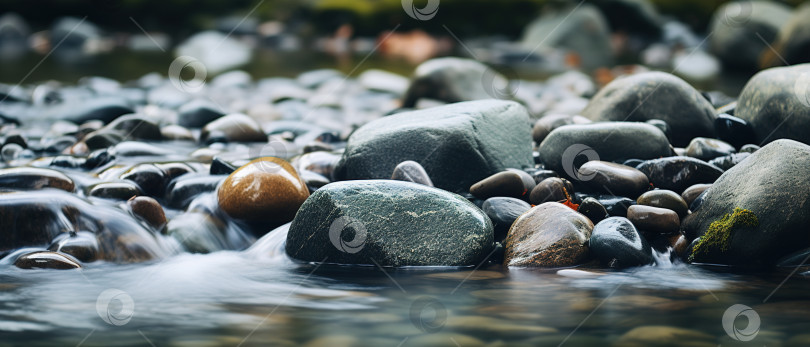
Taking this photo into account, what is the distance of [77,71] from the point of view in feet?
43.4

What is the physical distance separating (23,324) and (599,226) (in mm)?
2534

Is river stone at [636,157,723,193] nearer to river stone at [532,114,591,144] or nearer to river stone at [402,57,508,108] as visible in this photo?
river stone at [532,114,591,144]

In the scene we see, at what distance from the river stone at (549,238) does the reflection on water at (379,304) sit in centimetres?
13

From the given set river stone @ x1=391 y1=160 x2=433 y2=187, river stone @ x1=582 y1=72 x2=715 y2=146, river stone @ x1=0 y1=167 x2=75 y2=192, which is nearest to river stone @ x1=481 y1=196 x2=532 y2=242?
river stone @ x1=391 y1=160 x2=433 y2=187

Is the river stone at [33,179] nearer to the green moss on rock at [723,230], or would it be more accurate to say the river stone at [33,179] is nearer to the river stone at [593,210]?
the river stone at [593,210]

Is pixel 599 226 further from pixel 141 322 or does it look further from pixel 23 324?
pixel 23 324

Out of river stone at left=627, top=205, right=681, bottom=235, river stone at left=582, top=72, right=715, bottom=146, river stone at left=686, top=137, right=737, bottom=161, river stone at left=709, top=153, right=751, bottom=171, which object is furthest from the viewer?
river stone at left=582, top=72, right=715, bottom=146

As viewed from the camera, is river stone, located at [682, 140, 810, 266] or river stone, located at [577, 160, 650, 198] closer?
river stone, located at [682, 140, 810, 266]

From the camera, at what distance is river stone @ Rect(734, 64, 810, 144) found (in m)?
4.57

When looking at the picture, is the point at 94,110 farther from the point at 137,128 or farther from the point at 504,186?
the point at 504,186

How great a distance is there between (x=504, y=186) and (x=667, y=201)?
862mm

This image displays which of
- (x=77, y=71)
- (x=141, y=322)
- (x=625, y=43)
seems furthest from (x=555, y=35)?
(x=141, y=322)

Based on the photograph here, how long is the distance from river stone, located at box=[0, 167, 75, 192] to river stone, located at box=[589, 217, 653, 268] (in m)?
2.85

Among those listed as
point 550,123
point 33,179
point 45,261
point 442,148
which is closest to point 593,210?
point 442,148
